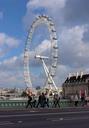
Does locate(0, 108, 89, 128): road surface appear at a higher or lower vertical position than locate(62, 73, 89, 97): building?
lower

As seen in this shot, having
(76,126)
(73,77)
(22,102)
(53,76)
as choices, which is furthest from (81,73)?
(76,126)

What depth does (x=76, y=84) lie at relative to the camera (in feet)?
624

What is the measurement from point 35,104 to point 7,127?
28.0 meters

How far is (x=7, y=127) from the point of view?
67.3ft

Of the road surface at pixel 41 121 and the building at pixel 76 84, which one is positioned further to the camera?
the building at pixel 76 84

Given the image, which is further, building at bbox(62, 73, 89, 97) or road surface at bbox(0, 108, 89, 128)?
building at bbox(62, 73, 89, 97)

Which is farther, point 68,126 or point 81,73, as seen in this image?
point 81,73

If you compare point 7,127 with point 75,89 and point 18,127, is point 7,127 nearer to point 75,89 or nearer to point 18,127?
point 18,127

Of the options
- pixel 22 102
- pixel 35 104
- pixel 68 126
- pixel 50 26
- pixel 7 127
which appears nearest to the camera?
pixel 7 127

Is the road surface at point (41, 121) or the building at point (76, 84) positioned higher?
the building at point (76, 84)

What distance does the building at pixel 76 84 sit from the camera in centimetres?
18550

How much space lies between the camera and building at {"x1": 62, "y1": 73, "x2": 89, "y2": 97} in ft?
609

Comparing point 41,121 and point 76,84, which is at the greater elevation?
point 76,84

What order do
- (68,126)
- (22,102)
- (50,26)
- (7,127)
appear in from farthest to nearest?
(50,26) < (22,102) < (68,126) < (7,127)
